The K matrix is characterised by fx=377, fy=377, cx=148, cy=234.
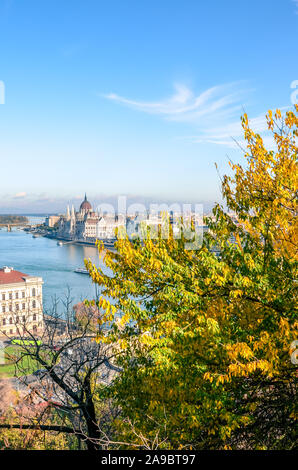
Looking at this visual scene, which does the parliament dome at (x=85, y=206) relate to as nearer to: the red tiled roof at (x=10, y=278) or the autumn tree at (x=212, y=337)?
the red tiled roof at (x=10, y=278)

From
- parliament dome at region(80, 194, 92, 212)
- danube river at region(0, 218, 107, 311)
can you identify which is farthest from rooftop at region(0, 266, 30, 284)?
parliament dome at region(80, 194, 92, 212)

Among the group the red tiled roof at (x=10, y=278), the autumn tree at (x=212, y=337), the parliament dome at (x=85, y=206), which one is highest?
the parliament dome at (x=85, y=206)

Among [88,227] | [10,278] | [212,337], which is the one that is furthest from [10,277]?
[88,227]

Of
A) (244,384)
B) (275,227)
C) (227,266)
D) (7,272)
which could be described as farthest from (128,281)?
(7,272)

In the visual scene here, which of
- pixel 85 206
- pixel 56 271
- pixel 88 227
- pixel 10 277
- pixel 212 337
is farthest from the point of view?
pixel 85 206

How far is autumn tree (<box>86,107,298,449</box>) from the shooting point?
362 cm

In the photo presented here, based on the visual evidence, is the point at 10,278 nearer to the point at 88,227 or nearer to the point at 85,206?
the point at 88,227

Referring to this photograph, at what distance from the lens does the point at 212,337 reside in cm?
369

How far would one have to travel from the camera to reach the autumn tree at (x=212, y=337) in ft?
11.9

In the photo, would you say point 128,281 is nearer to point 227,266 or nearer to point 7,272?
point 227,266

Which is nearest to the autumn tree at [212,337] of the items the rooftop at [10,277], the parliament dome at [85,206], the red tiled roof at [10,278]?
the rooftop at [10,277]

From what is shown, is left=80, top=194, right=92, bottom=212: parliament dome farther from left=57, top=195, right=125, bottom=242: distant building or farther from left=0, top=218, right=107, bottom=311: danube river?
left=0, top=218, right=107, bottom=311: danube river

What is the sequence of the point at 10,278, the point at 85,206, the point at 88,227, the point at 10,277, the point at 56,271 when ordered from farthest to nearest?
the point at 85,206 → the point at 88,227 → the point at 56,271 → the point at 10,277 → the point at 10,278

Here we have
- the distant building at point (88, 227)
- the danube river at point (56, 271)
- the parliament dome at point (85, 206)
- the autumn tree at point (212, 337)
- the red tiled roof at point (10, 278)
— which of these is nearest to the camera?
the autumn tree at point (212, 337)
